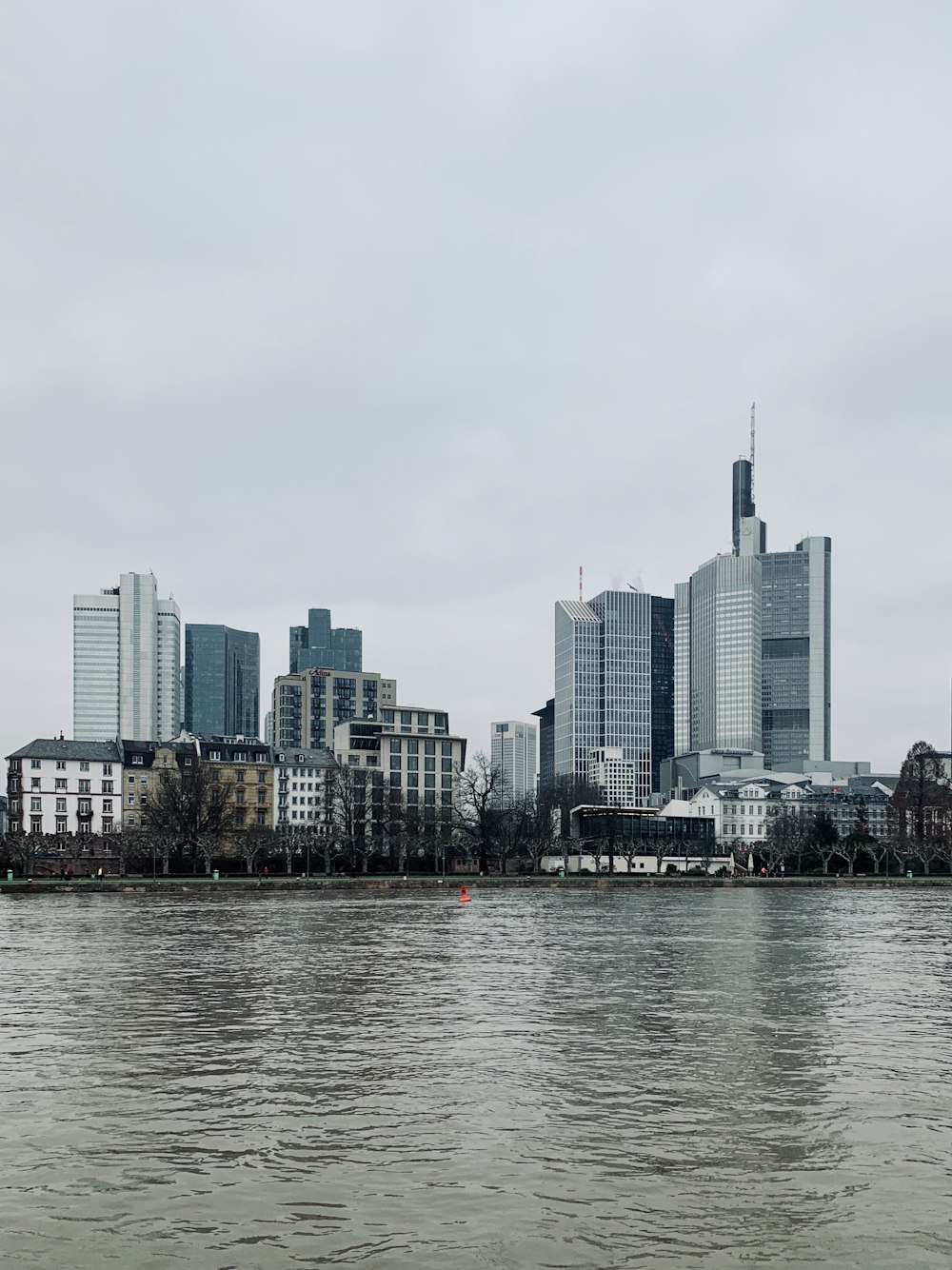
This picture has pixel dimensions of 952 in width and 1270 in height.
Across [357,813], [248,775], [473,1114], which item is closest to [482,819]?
[357,813]

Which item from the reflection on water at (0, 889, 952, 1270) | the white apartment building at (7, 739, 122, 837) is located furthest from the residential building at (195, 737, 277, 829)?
the reflection on water at (0, 889, 952, 1270)

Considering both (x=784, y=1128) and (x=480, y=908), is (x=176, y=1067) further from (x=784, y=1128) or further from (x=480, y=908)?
(x=480, y=908)

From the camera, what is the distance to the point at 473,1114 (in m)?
20.9

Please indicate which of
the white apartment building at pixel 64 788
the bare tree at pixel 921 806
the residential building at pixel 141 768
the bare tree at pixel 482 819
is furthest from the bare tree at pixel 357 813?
the bare tree at pixel 921 806

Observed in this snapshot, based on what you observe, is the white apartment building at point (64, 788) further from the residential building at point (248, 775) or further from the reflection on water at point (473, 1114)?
the reflection on water at point (473, 1114)

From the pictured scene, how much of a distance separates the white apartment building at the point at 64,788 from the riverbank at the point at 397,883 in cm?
4808

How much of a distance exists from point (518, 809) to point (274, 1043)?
158 metres

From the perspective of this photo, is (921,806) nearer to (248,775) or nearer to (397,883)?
(397,883)

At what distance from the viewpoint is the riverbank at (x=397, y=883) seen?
376 ft

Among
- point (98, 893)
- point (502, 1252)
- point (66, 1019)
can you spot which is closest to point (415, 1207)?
point (502, 1252)

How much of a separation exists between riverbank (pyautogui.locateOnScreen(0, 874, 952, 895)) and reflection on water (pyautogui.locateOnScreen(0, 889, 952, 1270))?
70.4 meters

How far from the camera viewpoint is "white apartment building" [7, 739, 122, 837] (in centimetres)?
17562

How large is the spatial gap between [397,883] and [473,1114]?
108952 millimetres

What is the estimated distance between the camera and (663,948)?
53.5 metres
